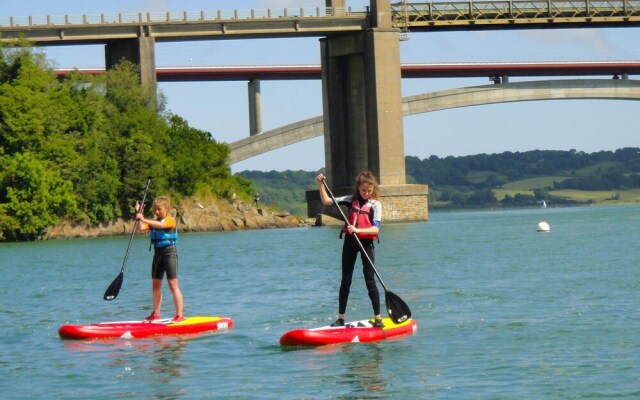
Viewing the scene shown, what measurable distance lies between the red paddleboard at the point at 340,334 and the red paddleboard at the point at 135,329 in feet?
7.61

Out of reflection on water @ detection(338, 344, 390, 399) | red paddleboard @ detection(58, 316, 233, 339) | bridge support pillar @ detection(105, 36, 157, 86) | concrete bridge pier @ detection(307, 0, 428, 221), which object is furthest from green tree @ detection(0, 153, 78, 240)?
reflection on water @ detection(338, 344, 390, 399)

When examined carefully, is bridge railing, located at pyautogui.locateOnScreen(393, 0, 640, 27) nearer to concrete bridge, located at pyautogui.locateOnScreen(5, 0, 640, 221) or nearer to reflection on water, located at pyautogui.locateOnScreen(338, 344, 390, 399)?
concrete bridge, located at pyautogui.locateOnScreen(5, 0, 640, 221)

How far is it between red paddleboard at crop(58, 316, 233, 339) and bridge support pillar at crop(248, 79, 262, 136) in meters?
87.5

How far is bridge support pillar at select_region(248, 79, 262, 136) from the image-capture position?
10788cm

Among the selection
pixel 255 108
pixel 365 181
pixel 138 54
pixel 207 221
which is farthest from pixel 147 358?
pixel 255 108

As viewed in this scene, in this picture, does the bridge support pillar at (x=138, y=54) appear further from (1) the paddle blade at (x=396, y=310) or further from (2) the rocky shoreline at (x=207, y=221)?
(1) the paddle blade at (x=396, y=310)

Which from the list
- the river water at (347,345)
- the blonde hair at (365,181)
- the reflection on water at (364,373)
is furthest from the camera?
the blonde hair at (365,181)

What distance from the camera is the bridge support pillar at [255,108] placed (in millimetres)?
107875

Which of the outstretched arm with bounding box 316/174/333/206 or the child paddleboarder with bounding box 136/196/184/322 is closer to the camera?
the outstretched arm with bounding box 316/174/333/206

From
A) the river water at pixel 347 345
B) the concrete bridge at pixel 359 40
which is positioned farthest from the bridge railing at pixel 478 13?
the river water at pixel 347 345

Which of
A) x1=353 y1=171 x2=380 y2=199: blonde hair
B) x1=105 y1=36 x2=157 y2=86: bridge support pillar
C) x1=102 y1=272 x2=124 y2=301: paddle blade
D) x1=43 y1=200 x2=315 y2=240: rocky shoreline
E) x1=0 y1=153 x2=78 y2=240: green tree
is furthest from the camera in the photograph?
x1=105 y1=36 x2=157 y2=86: bridge support pillar

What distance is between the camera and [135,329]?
66.4 feet

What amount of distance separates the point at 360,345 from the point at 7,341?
567 cm

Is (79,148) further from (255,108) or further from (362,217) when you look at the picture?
(362,217)
